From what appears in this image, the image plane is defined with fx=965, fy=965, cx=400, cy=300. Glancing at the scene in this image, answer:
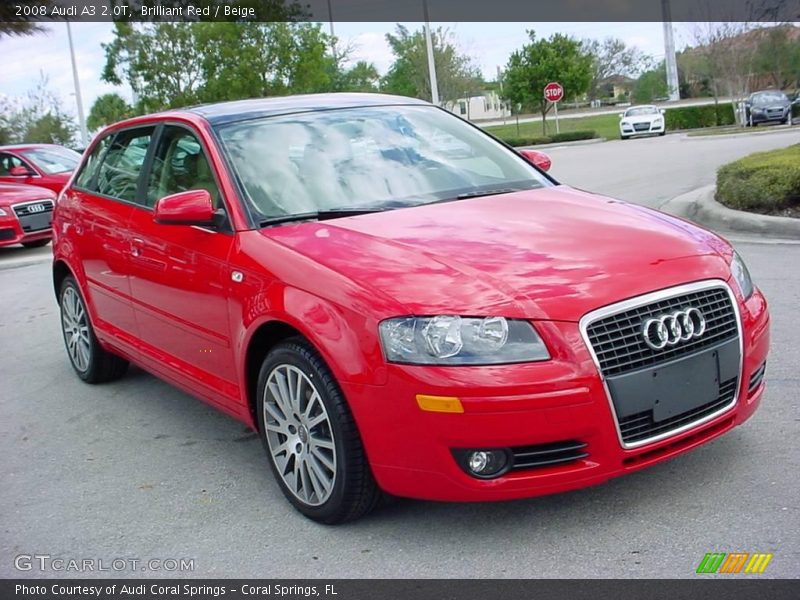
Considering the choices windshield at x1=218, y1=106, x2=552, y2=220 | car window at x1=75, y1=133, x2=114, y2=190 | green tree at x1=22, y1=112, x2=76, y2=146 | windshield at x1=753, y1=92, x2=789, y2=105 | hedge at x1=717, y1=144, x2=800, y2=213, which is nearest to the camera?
windshield at x1=218, y1=106, x2=552, y2=220

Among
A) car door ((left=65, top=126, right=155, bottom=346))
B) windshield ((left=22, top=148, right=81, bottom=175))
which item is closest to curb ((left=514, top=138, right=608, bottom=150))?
windshield ((left=22, top=148, right=81, bottom=175))

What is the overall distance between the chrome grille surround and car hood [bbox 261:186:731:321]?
1.1 inches

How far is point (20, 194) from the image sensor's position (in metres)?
14.1

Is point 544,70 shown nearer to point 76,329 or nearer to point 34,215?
point 34,215

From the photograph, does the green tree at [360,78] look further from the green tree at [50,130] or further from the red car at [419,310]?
the red car at [419,310]

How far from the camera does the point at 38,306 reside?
31.3 feet

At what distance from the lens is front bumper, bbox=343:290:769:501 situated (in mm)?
3209

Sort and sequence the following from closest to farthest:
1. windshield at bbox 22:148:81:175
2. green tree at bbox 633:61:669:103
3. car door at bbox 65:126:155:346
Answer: car door at bbox 65:126:155:346 → windshield at bbox 22:148:81:175 → green tree at bbox 633:61:669:103

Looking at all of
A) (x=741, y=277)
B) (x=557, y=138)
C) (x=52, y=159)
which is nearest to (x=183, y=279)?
(x=741, y=277)

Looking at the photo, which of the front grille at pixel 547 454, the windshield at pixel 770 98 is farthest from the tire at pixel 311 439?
the windshield at pixel 770 98

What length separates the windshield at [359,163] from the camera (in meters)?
4.39

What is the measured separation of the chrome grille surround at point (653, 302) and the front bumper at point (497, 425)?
0.02m

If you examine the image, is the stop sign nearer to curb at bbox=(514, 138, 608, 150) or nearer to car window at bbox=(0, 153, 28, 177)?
curb at bbox=(514, 138, 608, 150)

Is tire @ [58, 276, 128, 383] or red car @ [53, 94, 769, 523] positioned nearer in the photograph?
red car @ [53, 94, 769, 523]
